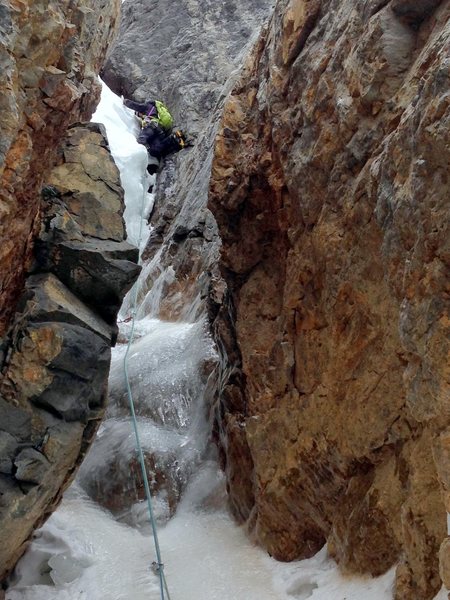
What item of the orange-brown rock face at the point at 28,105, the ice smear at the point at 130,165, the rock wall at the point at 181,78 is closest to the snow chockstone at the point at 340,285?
the orange-brown rock face at the point at 28,105

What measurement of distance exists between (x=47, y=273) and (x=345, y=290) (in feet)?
8.38

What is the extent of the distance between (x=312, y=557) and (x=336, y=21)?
4.39 metres

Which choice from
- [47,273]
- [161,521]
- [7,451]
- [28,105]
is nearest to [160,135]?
[161,521]

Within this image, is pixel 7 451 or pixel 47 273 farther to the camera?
pixel 47 273

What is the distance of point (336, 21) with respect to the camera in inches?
203

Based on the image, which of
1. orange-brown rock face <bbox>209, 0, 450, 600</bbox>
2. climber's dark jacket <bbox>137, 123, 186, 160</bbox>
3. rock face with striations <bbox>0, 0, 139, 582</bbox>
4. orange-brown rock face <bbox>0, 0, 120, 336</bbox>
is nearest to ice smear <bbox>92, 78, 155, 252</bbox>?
climber's dark jacket <bbox>137, 123, 186, 160</bbox>

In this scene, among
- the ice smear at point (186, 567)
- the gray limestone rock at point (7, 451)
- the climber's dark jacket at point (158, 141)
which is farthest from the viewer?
the climber's dark jacket at point (158, 141)

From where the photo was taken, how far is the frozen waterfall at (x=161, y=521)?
16.5 feet

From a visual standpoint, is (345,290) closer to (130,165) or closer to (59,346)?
(59,346)

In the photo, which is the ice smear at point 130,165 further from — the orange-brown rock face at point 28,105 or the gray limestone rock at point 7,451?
the gray limestone rock at point 7,451

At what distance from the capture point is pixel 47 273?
5344mm

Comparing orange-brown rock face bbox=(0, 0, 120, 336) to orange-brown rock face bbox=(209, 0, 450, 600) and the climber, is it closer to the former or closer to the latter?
orange-brown rock face bbox=(209, 0, 450, 600)

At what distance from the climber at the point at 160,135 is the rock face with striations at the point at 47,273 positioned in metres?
11.6

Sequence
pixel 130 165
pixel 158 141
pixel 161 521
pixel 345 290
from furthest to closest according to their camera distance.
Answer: pixel 158 141 → pixel 130 165 → pixel 161 521 → pixel 345 290
